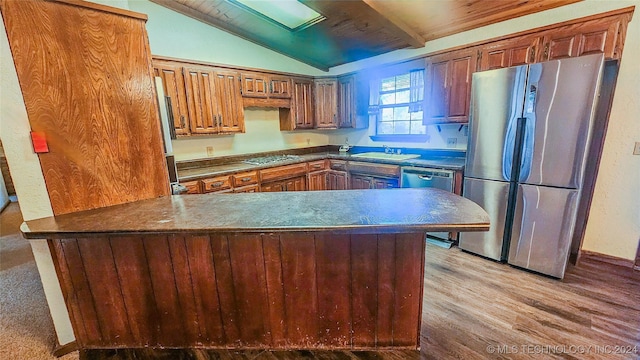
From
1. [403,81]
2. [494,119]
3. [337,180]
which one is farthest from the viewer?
[337,180]

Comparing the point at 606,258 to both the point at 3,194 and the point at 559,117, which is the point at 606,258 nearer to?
the point at 559,117

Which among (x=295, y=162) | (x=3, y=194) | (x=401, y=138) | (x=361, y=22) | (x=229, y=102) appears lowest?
(x=3, y=194)

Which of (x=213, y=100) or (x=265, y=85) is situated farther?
(x=265, y=85)

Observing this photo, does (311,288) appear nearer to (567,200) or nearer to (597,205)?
(567,200)

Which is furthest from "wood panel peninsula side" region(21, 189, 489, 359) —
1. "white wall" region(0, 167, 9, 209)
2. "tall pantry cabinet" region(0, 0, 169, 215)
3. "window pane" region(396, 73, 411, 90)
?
"white wall" region(0, 167, 9, 209)

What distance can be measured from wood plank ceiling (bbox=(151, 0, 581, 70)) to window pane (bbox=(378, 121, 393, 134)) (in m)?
1.01

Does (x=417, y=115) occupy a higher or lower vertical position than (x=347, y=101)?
lower

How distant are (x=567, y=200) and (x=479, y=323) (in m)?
1.29

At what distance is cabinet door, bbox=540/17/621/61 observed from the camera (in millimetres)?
2076

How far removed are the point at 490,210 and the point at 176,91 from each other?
3572mm

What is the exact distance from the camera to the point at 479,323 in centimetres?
180

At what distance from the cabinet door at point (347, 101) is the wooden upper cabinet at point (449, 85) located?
1173mm

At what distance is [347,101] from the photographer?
4074 mm

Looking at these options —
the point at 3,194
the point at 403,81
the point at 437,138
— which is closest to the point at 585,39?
the point at 437,138
